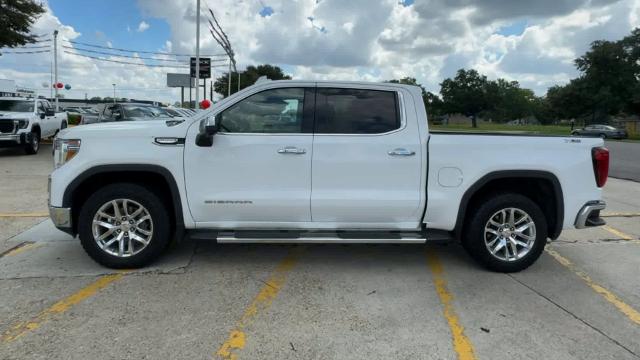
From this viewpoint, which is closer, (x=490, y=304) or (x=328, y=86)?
(x=490, y=304)

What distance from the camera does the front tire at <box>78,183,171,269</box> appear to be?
4590 millimetres

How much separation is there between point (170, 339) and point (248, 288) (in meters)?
1.07

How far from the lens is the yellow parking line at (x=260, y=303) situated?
3.28 meters

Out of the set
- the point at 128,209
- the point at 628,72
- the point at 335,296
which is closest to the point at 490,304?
the point at 335,296

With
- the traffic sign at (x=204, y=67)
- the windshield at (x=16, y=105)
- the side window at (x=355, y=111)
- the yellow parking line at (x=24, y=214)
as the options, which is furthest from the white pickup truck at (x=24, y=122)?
the side window at (x=355, y=111)

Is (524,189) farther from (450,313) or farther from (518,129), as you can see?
(518,129)

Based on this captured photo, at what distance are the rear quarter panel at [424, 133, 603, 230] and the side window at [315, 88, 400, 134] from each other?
19.4 inches

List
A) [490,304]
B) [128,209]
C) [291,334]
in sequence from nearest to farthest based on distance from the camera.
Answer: [291,334], [490,304], [128,209]

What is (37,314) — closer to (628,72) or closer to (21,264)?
(21,264)

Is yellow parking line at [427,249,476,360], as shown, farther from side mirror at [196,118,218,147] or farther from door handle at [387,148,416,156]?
side mirror at [196,118,218,147]

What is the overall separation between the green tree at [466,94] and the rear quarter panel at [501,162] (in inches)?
3850

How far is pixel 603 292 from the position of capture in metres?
4.41

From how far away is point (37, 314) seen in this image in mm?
3758

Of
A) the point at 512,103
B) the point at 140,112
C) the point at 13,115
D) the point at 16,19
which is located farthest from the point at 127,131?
the point at 512,103
